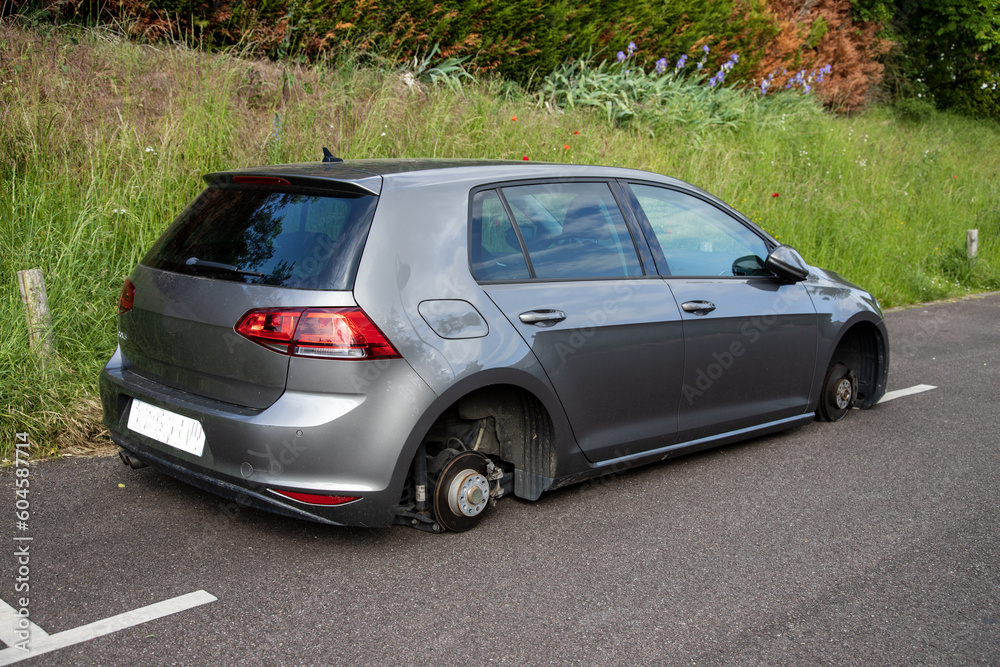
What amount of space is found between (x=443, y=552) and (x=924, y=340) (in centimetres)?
673

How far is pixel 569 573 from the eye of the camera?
3.62 meters

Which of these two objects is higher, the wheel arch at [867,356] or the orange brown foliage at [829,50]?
the orange brown foliage at [829,50]

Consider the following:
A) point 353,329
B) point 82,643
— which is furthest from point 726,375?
point 82,643

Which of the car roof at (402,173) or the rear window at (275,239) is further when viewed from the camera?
the car roof at (402,173)

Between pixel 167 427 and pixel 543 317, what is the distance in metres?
1.59

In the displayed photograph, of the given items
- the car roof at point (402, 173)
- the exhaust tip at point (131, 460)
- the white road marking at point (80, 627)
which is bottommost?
the white road marking at point (80, 627)

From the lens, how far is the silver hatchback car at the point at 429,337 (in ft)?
11.2

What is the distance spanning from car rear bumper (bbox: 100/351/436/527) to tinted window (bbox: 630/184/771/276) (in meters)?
1.75

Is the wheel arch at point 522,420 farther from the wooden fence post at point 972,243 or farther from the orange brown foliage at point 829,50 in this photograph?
the orange brown foliage at point 829,50

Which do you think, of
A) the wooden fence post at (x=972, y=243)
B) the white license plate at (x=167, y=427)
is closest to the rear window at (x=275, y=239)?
the white license plate at (x=167, y=427)

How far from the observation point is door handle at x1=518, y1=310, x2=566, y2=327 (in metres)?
3.89

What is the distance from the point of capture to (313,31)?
9.99 meters

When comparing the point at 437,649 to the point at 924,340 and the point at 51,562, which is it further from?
the point at 924,340

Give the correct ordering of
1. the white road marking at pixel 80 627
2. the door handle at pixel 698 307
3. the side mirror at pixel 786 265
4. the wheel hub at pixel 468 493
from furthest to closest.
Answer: the side mirror at pixel 786 265, the door handle at pixel 698 307, the wheel hub at pixel 468 493, the white road marking at pixel 80 627
